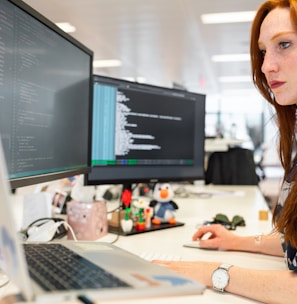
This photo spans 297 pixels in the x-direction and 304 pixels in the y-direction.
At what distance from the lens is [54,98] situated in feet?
3.11

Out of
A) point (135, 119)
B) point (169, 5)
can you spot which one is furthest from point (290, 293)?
point (169, 5)

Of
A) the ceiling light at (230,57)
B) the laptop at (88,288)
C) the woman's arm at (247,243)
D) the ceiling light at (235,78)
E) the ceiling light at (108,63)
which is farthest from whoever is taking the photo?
the ceiling light at (235,78)

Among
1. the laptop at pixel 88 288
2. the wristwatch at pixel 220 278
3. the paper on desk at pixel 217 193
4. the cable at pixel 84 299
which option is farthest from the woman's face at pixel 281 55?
the paper on desk at pixel 217 193

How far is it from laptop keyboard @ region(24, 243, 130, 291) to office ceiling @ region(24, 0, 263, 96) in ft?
6.99

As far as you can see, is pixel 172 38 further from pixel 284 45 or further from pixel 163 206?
pixel 284 45

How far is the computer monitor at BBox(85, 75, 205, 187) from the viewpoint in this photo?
1.24m

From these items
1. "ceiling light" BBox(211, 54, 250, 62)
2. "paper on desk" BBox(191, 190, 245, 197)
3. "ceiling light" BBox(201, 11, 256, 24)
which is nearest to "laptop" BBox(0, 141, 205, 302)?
"paper on desk" BBox(191, 190, 245, 197)

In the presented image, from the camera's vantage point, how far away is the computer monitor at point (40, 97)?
74 cm

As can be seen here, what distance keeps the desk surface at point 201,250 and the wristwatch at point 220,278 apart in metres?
0.01

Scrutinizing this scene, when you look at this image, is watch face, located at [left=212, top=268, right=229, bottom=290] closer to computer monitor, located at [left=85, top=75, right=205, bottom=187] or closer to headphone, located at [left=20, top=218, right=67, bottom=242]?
headphone, located at [left=20, top=218, right=67, bottom=242]

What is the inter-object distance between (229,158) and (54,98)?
1897mm

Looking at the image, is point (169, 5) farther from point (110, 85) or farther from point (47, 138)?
point (47, 138)

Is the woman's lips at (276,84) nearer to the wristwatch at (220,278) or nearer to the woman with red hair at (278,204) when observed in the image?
the woman with red hair at (278,204)

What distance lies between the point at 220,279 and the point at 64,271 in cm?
36
